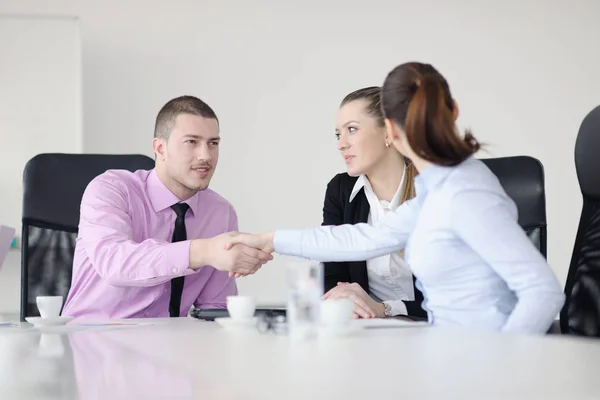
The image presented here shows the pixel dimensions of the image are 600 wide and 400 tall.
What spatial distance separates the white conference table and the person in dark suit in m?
1.11

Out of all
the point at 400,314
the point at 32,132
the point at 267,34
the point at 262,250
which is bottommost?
the point at 400,314

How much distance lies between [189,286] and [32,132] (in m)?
1.83

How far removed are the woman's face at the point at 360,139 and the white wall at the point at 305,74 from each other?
70.8 inches

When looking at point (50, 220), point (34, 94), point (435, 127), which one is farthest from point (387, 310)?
point (34, 94)

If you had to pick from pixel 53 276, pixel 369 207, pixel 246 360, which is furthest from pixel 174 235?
pixel 246 360

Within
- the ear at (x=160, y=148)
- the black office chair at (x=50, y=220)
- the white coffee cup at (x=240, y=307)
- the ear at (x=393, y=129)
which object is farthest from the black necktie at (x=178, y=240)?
the ear at (x=393, y=129)

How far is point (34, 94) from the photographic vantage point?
4102mm

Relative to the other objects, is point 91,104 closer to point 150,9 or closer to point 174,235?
point 150,9

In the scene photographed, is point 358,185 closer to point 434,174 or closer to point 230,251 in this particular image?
point 230,251

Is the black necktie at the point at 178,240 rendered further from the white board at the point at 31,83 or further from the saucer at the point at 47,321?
the white board at the point at 31,83

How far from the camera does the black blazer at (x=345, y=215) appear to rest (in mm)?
2607

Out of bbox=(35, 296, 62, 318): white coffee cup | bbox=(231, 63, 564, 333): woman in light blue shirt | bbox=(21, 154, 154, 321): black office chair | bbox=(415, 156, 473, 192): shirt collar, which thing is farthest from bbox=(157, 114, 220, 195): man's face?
bbox=(415, 156, 473, 192): shirt collar

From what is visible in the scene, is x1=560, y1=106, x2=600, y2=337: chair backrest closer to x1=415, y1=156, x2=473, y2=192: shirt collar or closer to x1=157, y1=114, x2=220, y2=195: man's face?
x1=415, y1=156, x2=473, y2=192: shirt collar

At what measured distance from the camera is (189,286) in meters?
2.67
